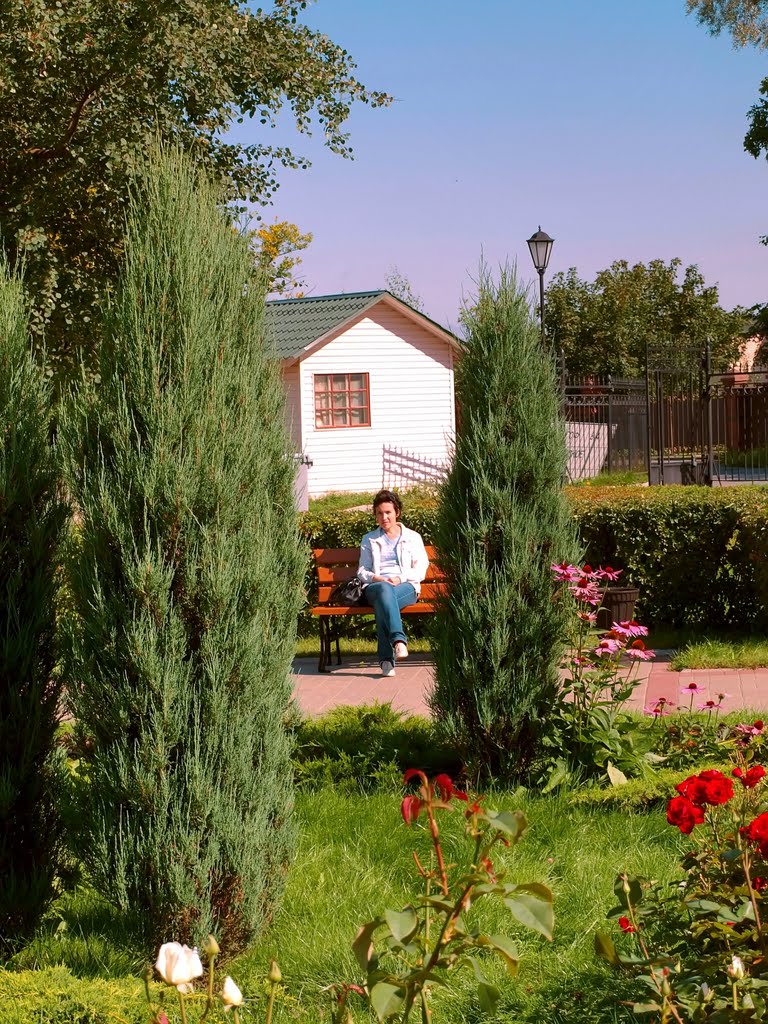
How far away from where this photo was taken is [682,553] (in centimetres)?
1000

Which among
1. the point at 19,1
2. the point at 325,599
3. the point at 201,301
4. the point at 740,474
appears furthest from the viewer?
the point at 740,474

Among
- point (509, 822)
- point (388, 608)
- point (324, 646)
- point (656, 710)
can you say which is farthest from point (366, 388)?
point (509, 822)

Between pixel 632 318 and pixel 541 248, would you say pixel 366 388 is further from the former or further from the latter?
pixel 632 318

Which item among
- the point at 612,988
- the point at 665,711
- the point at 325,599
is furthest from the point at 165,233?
the point at 325,599

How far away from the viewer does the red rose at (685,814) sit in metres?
2.73

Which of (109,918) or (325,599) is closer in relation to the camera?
(109,918)

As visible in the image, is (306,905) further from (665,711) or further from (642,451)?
(642,451)

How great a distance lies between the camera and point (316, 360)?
28.5m

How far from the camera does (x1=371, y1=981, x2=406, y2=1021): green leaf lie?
194cm

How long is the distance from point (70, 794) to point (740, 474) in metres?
26.4

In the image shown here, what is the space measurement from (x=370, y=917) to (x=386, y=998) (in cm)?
211

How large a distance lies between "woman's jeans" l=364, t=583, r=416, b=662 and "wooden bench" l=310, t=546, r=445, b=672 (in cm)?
11

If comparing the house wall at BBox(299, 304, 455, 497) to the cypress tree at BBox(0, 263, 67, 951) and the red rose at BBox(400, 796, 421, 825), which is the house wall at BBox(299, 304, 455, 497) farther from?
the red rose at BBox(400, 796, 421, 825)

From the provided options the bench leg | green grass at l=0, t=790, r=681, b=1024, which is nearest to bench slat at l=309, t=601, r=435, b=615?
the bench leg
